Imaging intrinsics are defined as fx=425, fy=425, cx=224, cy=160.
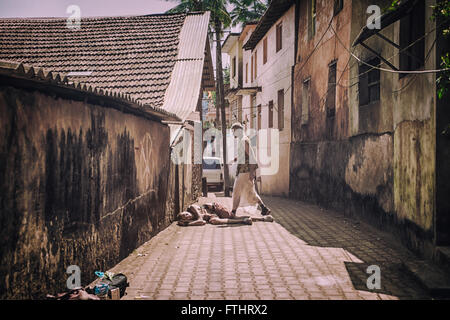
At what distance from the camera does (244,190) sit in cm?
1083

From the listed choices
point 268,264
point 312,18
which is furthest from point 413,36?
point 312,18

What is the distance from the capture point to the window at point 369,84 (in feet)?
32.6

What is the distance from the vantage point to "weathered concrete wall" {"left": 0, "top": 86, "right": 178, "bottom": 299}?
3.66 m

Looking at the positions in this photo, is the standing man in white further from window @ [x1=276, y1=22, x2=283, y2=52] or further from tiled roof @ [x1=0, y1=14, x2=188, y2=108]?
window @ [x1=276, y1=22, x2=283, y2=52]

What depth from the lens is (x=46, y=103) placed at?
4281 millimetres

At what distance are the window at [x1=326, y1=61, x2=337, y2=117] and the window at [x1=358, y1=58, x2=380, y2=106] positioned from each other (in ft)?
7.90

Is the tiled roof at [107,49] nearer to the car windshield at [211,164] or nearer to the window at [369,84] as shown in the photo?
the window at [369,84]

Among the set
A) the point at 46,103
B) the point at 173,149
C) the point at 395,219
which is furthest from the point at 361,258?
the point at 173,149

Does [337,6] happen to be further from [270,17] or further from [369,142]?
[270,17]

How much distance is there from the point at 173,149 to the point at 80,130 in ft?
18.4

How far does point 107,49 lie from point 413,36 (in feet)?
28.2

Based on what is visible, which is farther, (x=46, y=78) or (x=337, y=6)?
(x=337, y=6)

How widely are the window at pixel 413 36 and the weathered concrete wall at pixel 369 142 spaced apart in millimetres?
271
